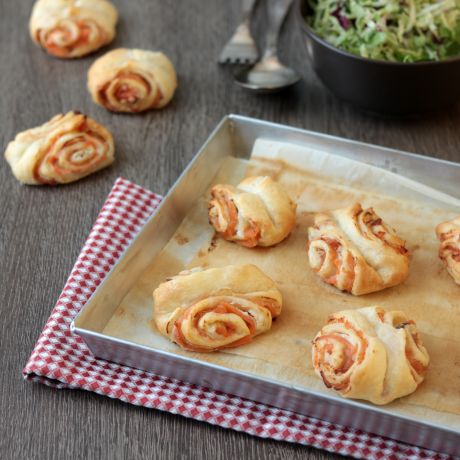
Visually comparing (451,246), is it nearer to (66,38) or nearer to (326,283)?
(326,283)

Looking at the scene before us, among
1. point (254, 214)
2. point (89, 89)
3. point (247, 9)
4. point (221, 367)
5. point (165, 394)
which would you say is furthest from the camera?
point (247, 9)

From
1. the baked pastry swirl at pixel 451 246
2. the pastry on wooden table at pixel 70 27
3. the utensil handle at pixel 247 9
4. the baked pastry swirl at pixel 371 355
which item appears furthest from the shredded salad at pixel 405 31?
the baked pastry swirl at pixel 371 355

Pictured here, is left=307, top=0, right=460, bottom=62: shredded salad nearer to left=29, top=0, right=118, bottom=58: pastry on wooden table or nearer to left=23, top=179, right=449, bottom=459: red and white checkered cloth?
left=29, top=0, right=118, bottom=58: pastry on wooden table

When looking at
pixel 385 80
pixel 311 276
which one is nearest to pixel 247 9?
pixel 385 80

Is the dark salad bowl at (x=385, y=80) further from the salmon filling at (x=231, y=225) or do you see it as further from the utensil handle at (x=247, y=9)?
the salmon filling at (x=231, y=225)

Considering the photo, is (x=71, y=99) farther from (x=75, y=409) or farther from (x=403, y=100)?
(x=75, y=409)

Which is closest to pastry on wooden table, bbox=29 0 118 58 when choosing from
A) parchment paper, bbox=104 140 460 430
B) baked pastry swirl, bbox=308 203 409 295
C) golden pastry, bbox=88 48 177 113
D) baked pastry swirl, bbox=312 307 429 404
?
golden pastry, bbox=88 48 177 113

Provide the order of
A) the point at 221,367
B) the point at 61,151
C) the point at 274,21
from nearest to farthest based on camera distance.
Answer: the point at 221,367, the point at 61,151, the point at 274,21

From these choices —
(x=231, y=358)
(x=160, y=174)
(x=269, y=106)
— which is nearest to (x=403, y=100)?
(x=269, y=106)
